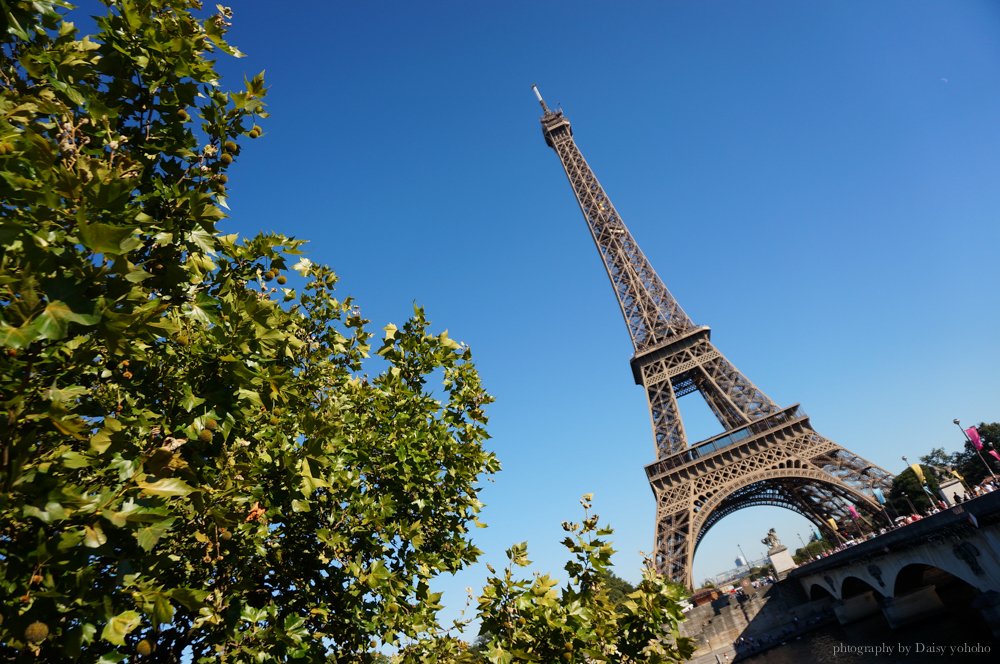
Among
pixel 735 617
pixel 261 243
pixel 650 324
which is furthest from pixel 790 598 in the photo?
pixel 261 243

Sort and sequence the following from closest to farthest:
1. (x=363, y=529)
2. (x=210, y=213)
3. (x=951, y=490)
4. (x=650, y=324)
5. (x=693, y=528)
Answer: (x=210, y=213), (x=363, y=529), (x=951, y=490), (x=693, y=528), (x=650, y=324)

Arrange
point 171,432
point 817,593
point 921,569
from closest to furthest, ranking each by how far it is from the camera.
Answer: point 171,432
point 921,569
point 817,593

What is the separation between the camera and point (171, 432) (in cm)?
303

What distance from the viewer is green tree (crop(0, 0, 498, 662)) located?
2.21 meters

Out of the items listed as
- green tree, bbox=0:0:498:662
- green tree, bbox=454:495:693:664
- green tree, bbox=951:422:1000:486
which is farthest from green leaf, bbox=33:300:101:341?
green tree, bbox=951:422:1000:486

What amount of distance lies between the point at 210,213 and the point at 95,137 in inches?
37.3

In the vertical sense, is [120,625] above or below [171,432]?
below

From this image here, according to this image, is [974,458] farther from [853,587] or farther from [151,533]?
[151,533]

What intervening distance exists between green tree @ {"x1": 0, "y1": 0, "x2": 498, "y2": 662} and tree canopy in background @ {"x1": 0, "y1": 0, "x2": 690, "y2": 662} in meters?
0.02

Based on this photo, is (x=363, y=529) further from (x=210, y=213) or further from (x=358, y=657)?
(x=210, y=213)

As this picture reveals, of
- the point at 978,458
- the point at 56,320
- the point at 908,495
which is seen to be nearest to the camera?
the point at 56,320

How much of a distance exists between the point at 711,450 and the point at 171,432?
140ft

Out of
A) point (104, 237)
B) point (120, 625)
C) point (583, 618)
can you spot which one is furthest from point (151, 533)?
point (583, 618)

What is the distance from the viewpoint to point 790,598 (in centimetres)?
4484
